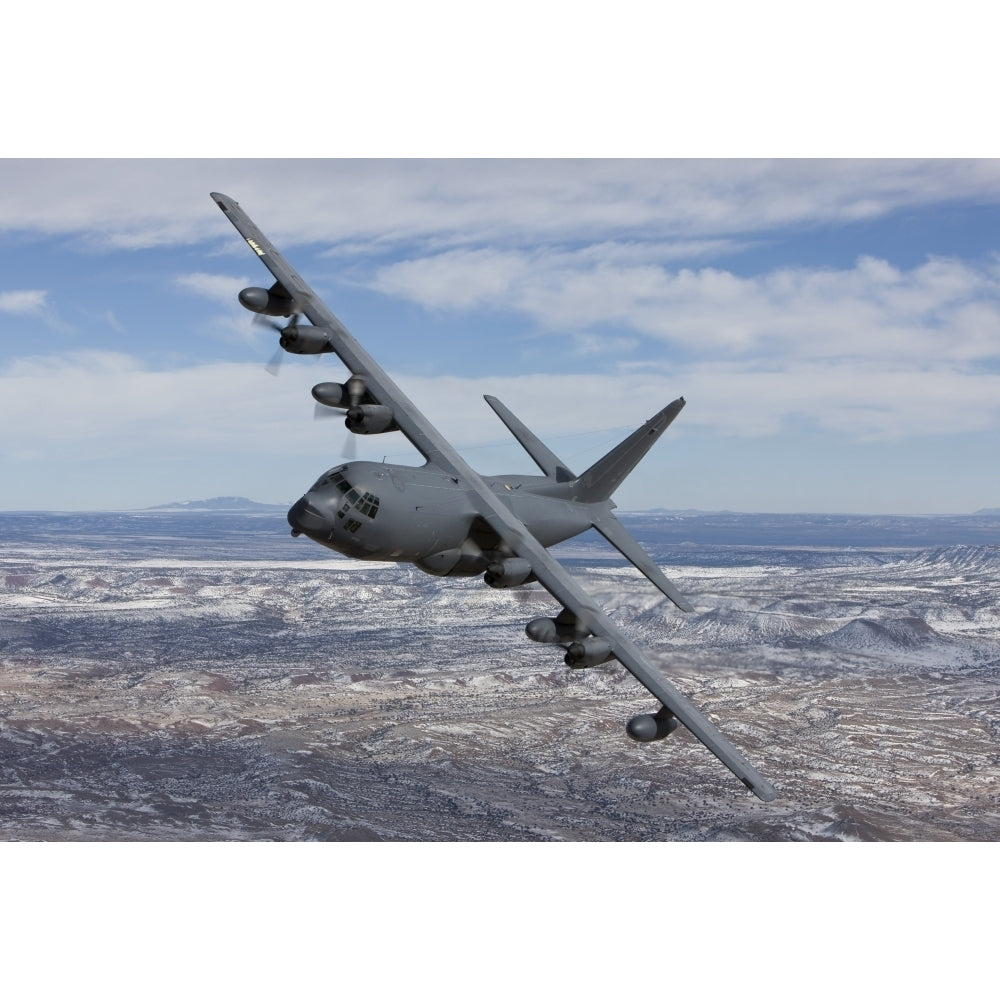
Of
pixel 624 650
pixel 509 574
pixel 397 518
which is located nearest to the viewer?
pixel 624 650

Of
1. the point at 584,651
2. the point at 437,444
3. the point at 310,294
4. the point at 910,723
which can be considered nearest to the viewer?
the point at 584,651

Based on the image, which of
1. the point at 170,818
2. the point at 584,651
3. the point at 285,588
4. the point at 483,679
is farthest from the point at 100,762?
the point at 584,651

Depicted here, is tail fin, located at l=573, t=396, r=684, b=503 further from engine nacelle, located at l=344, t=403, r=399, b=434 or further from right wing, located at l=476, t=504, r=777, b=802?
engine nacelle, located at l=344, t=403, r=399, b=434

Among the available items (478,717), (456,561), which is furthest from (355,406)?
(478,717)

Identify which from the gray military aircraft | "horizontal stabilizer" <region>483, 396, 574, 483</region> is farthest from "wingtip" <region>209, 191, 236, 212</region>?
"horizontal stabilizer" <region>483, 396, 574, 483</region>

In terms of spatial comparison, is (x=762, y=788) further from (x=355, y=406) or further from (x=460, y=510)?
(x=355, y=406)

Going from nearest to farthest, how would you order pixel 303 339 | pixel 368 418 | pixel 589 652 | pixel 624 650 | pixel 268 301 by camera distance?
pixel 589 652, pixel 624 650, pixel 368 418, pixel 303 339, pixel 268 301

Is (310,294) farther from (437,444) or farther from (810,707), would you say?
(810,707)

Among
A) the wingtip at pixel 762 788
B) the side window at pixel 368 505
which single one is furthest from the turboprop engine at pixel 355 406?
the wingtip at pixel 762 788
